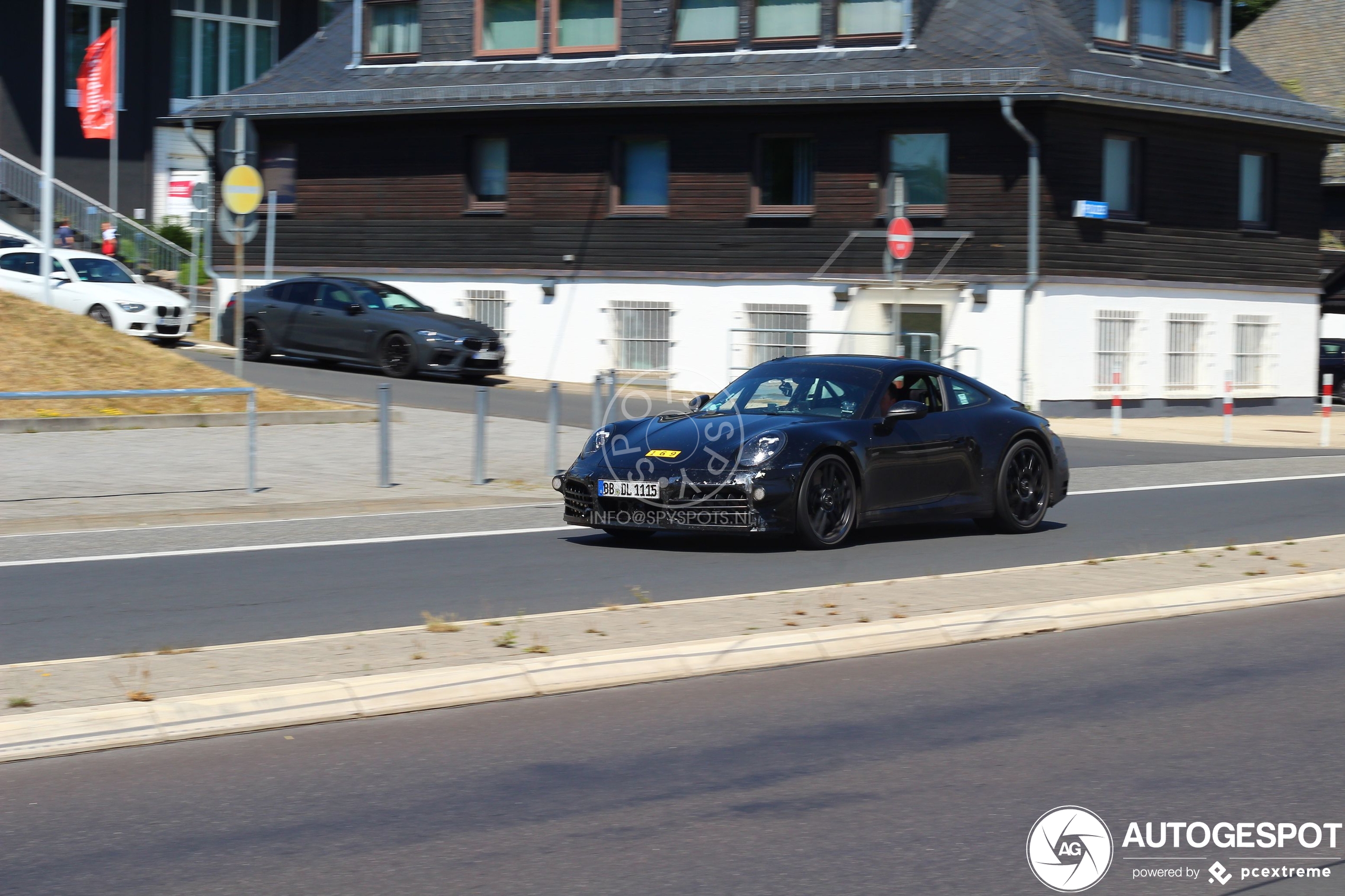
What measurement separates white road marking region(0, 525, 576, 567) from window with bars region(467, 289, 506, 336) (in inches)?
836

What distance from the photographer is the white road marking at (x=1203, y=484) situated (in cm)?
1769

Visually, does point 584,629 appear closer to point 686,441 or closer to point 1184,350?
point 686,441

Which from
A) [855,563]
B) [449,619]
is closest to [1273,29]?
[855,563]

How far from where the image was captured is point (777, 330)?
105 ft

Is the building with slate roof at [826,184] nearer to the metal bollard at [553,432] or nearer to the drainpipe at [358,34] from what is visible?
the drainpipe at [358,34]

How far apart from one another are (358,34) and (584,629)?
30.1 m

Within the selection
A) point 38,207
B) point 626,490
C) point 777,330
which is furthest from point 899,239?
point 38,207

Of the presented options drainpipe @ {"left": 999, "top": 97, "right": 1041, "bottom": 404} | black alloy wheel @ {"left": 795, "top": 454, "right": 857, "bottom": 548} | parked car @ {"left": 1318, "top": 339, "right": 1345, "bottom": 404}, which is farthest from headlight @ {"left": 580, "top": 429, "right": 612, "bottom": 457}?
parked car @ {"left": 1318, "top": 339, "right": 1345, "bottom": 404}

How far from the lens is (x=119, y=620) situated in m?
9.10

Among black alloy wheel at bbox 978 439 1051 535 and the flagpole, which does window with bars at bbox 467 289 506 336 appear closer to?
the flagpole

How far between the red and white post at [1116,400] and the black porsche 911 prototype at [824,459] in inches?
509

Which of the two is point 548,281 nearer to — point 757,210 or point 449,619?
point 757,210

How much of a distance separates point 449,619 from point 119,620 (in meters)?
1.77

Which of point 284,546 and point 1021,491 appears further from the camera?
point 1021,491
